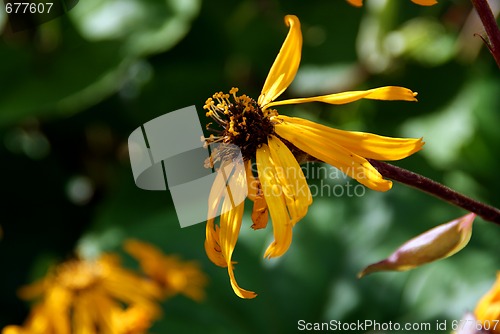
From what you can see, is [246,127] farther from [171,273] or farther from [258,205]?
[171,273]

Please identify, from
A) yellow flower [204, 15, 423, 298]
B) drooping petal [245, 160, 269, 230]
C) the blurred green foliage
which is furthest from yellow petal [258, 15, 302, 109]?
the blurred green foliage

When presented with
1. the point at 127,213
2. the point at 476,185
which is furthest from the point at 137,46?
the point at 476,185

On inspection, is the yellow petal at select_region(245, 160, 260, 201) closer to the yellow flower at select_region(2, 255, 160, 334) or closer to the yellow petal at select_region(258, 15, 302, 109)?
the yellow petal at select_region(258, 15, 302, 109)

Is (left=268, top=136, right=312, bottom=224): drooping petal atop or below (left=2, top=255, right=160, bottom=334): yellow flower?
atop

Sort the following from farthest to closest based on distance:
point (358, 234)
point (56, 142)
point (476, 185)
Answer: point (56, 142) < point (476, 185) < point (358, 234)

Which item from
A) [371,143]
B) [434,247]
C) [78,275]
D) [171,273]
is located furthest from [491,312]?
[78,275]

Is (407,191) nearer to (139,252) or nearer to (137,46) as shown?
(139,252)

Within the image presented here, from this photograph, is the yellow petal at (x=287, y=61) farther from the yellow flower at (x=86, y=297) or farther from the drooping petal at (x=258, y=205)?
the yellow flower at (x=86, y=297)
